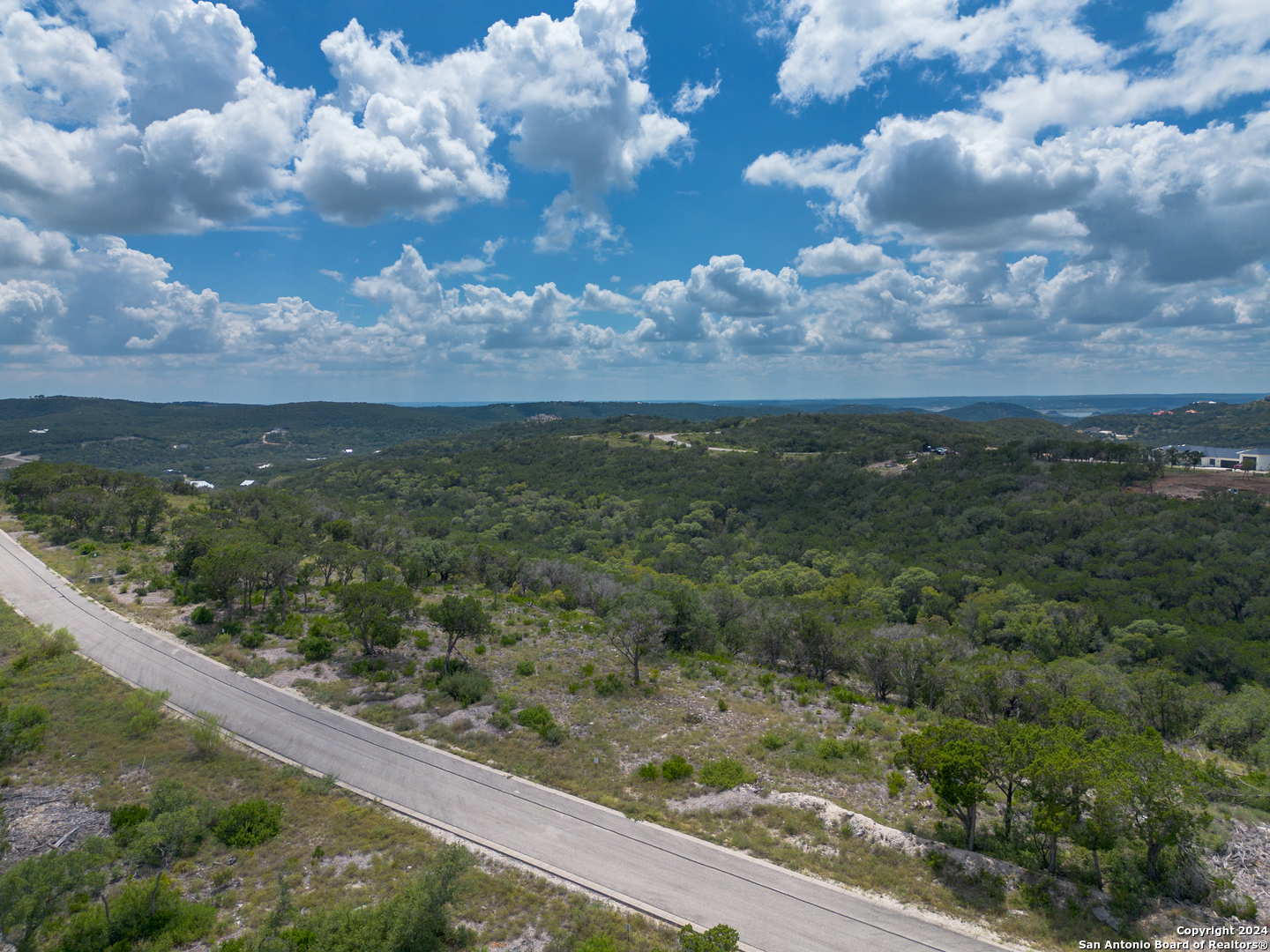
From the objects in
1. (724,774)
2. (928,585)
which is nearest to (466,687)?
(724,774)

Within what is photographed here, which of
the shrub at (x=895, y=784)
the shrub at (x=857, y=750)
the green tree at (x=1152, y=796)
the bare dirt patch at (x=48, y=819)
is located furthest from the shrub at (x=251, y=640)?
the green tree at (x=1152, y=796)

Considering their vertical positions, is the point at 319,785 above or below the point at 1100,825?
below

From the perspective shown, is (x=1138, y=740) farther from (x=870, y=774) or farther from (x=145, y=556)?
(x=145, y=556)

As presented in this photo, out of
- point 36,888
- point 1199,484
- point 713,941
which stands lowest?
point 713,941

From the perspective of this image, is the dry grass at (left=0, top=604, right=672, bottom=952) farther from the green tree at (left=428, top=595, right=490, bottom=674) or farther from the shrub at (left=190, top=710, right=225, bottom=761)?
the green tree at (left=428, top=595, right=490, bottom=674)

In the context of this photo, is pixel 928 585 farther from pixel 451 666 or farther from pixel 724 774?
pixel 451 666

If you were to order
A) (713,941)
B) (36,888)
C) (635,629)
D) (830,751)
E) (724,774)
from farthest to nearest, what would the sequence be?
(635,629) < (830,751) < (724,774) < (713,941) < (36,888)

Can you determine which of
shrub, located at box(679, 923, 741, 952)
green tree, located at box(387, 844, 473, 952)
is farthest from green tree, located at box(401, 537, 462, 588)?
shrub, located at box(679, 923, 741, 952)
